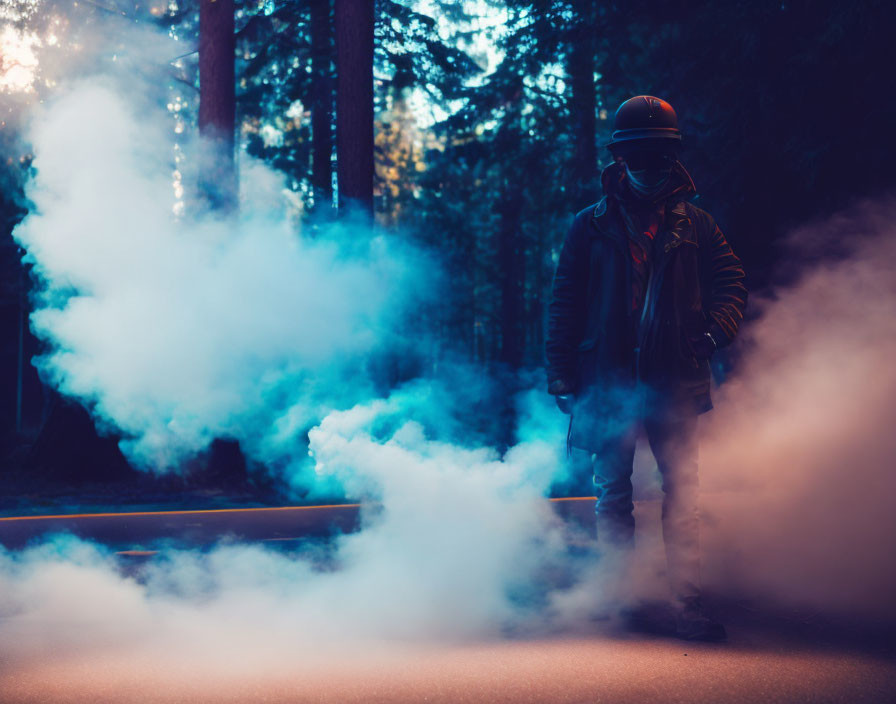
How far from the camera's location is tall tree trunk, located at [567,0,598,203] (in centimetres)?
1364

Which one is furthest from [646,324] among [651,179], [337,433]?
[337,433]

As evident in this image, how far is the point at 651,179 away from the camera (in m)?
4.26

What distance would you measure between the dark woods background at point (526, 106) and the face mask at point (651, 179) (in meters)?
2.92

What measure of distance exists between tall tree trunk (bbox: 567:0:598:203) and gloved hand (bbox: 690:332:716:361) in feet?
32.5

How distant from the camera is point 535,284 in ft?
127

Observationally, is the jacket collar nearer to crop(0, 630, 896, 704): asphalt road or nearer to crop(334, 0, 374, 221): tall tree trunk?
crop(0, 630, 896, 704): asphalt road

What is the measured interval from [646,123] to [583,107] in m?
14.4

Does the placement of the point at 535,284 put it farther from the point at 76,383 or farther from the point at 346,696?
the point at 346,696

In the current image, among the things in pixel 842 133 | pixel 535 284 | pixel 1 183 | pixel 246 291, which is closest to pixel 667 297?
pixel 246 291

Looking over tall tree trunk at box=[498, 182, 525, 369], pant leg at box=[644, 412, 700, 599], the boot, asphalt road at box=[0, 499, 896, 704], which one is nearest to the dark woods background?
pant leg at box=[644, 412, 700, 599]

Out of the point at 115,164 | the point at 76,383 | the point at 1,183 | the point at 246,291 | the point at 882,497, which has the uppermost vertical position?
the point at 1,183

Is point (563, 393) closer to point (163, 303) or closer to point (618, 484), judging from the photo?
point (618, 484)

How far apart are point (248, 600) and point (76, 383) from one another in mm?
3094

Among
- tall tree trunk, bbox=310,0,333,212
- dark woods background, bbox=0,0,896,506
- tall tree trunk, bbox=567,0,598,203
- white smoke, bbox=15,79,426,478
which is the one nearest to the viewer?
white smoke, bbox=15,79,426,478
